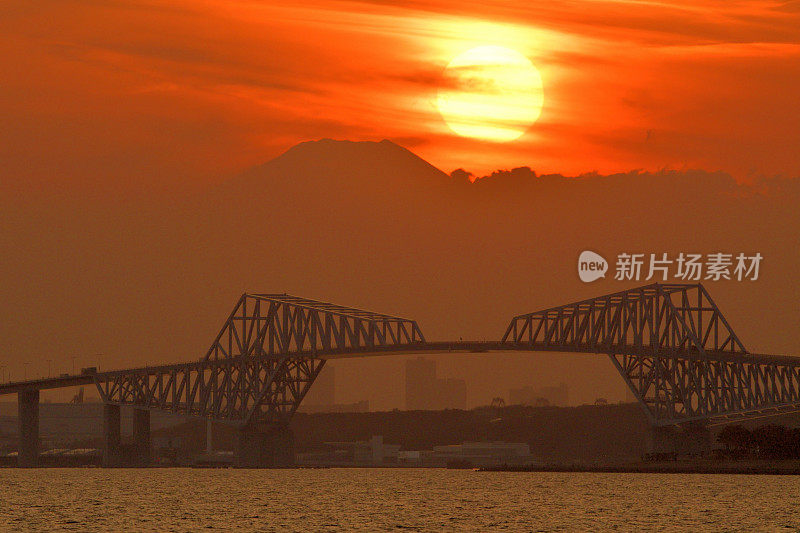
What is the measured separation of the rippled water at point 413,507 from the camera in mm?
123188

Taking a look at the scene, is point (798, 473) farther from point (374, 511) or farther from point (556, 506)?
point (374, 511)

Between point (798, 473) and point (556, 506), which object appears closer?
point (556, 506)

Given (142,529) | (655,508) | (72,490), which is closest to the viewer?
(142,529)

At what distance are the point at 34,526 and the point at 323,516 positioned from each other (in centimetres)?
2599

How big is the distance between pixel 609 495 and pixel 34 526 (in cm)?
7102

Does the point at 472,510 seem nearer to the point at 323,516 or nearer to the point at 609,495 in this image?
the point at 323,516

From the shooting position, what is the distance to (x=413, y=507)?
148 meters

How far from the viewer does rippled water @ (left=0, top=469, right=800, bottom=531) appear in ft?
404

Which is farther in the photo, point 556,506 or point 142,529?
point 556,506

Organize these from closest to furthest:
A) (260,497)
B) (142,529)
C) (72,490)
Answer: (142,529) < (260,497) < (72,490)

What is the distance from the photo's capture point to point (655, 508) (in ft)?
472

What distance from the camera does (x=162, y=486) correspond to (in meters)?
200

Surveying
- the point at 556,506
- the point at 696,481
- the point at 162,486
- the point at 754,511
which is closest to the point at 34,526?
the point at 556,506

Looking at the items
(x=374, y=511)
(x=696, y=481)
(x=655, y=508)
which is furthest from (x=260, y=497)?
(x=696, y=481)
